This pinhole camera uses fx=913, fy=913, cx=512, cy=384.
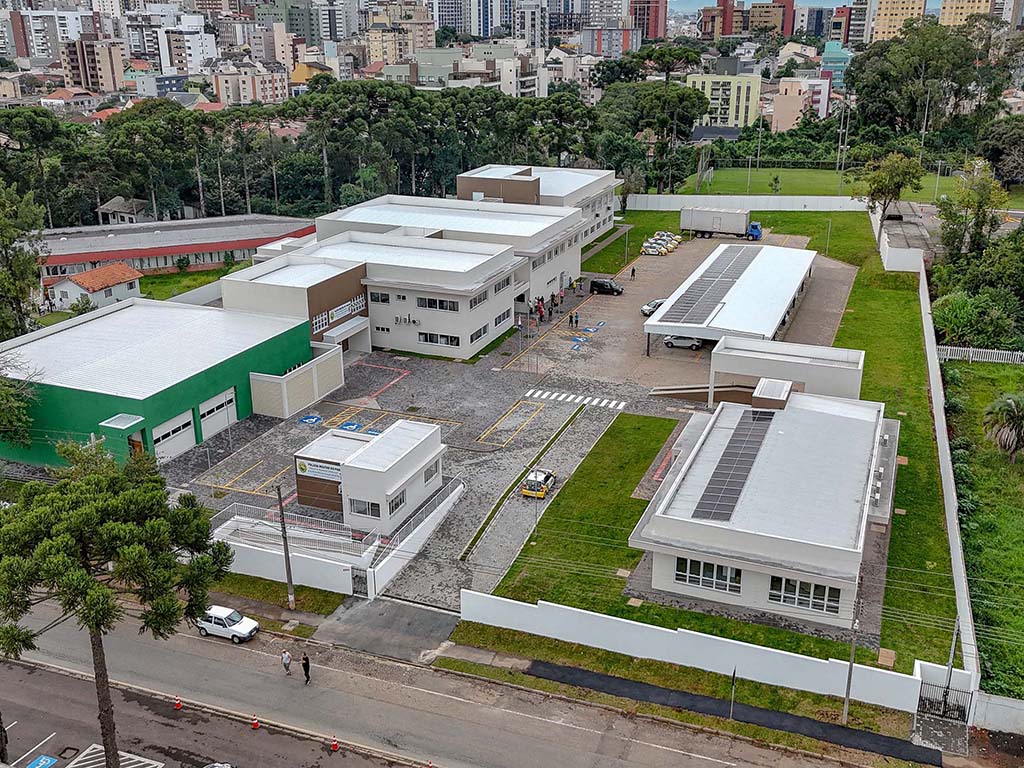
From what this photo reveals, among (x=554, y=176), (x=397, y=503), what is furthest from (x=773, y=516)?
(x=554, y=176)

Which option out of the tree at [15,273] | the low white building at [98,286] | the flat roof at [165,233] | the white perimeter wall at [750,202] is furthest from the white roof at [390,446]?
the white perimeter wall at [750,202]

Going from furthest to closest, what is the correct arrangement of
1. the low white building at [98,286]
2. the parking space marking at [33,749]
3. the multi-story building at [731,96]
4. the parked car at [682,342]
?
the multi-story building at [731,96]
the low white building at [98,286]
the parked car at [682,342]
the parking space marking at [33,749]

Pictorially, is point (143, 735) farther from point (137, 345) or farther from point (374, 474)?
point (137, 345)

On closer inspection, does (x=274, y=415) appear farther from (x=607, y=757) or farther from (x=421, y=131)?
(x=421, y=131)

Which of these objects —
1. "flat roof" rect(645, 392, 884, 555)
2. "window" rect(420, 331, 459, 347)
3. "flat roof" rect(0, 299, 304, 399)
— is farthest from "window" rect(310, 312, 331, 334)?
"flat roof" rect(645, 392, 884, 555)

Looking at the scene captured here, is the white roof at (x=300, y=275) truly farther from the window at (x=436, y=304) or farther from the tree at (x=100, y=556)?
the tree at (x=100, y=556)
